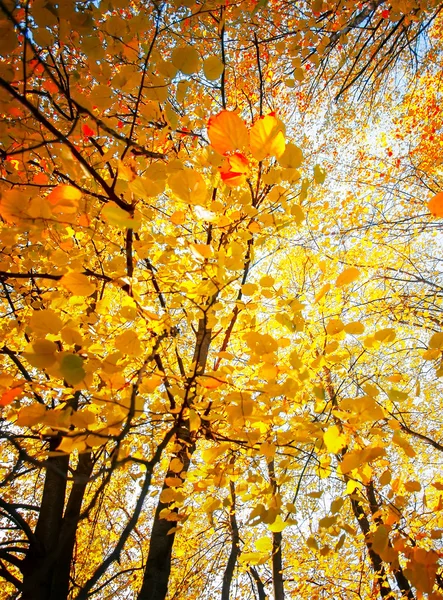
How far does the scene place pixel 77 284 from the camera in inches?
44.7

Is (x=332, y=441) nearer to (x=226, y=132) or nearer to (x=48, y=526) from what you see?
(x=226, y=132)

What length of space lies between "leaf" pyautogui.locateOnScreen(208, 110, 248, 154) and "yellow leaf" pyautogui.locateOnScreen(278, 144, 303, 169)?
0.53 feet

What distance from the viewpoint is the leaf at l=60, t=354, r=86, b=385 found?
2.86ft

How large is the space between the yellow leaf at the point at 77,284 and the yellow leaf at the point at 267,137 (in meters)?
0.66

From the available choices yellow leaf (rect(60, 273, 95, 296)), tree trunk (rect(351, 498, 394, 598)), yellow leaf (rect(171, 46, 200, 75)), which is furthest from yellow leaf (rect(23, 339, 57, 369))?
tree trunk (rect(351, 498, 394, 598))

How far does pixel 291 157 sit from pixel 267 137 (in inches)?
5.3

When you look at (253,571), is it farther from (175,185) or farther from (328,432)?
(175,185)

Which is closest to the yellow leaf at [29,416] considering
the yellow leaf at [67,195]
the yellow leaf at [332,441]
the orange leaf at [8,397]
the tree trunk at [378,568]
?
the orange leaf at [8,397]

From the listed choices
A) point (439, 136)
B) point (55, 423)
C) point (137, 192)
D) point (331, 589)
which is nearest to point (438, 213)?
point (137, 192)

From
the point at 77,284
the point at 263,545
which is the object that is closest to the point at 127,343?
the point at 77,284

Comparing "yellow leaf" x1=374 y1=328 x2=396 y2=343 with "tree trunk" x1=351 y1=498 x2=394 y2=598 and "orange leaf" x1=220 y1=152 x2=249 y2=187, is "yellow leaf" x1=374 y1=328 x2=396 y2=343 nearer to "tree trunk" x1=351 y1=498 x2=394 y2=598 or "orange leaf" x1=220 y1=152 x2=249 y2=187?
"orange leaf" x1=220 y1=152 x2=249 y2=187

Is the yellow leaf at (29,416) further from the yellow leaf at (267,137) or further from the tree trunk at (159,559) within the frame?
the tree trunk at (159,559)

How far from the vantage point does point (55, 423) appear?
107 cm

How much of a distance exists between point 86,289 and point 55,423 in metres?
0.42
